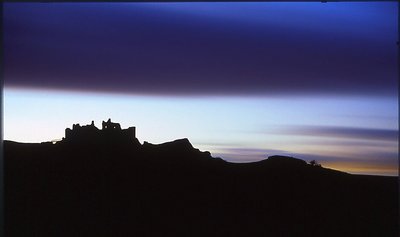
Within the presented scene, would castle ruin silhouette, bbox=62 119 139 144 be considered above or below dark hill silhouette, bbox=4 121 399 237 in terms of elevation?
above

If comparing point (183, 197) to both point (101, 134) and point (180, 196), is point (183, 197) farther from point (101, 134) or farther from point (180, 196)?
point (101, 134)

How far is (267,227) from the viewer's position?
8.04ft

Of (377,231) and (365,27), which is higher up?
(365,27)

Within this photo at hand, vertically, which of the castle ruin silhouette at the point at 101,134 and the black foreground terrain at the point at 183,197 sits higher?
the castle ruin silhouette at the point at 101,134

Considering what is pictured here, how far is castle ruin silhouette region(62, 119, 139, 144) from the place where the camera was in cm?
252

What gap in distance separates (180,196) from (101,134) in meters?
0.55

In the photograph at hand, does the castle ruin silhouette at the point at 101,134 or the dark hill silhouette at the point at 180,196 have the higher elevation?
the castle ruin silhouette at the point at 101,134

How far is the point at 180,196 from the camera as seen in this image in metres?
2.49

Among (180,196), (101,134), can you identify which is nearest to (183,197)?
(180,196)

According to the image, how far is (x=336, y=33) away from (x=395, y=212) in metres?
0.89

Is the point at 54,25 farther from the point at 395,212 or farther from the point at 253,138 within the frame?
the point at 395,212

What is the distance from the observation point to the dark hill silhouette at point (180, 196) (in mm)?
2432

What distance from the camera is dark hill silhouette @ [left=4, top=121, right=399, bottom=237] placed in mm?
2432

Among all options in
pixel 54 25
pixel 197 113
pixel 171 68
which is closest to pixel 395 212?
pixel 197 113
